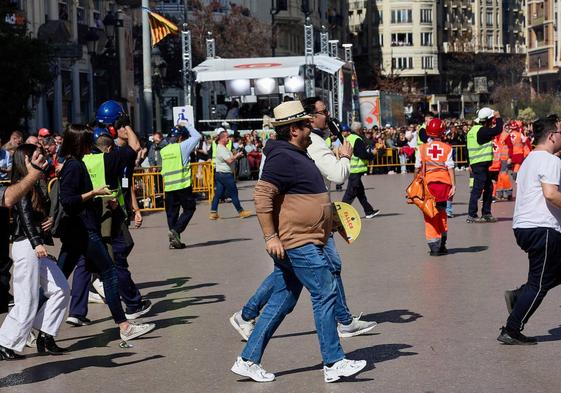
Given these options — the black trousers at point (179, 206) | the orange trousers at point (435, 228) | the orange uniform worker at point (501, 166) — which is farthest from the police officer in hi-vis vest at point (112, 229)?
the orange uniform worker at point (501, 166)

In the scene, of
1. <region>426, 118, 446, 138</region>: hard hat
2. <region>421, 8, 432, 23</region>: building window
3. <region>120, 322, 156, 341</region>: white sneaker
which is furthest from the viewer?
<region>421, 8, 432, 23</region>: building window

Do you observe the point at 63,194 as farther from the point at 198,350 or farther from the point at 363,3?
the point at 363,3

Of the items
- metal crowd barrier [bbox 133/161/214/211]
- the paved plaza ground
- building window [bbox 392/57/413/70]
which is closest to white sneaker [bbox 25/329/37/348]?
the paved plaza ground

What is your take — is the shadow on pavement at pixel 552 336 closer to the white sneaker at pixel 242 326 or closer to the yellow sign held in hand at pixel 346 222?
the yellow sign held in hand at pixel 346 222

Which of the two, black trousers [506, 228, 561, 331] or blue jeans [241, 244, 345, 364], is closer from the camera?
blue jeans [241, 244, 345, 364]

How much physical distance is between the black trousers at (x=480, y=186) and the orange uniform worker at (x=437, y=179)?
3.57m

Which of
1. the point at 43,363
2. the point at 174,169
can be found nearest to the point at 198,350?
the point at 43,363

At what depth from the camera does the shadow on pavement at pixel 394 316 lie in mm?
10242

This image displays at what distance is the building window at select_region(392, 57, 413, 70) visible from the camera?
131m

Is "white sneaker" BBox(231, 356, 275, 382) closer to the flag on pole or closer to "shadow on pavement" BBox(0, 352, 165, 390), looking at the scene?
"shadow on pavement" BBox(0, 352, 165, 390)

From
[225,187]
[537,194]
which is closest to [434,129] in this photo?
[537,194]

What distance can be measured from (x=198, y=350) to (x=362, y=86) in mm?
111213

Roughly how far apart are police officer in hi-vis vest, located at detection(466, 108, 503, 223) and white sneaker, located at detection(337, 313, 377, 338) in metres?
9.99

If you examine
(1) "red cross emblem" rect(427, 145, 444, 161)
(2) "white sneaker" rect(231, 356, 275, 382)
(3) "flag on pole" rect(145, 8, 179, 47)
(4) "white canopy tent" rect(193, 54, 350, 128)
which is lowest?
(2) "white sneaker" rect(231, 356, 275, 382)
